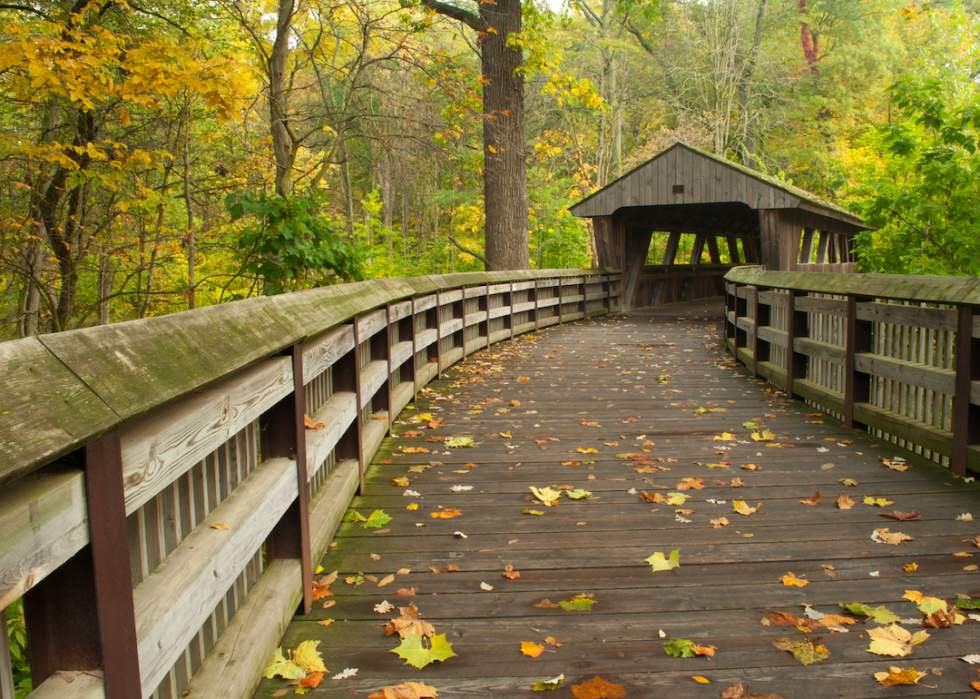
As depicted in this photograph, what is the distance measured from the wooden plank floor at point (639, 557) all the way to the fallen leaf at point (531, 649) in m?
0.03

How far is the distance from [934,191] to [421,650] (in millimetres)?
8852

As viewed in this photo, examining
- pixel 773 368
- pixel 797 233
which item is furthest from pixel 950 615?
pixel 797 233

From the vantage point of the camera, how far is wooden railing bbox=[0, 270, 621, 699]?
50.4 inches

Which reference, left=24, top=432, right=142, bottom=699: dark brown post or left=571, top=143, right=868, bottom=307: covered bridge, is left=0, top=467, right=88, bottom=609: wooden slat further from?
left=571, top=143, right=868, bottom=307: covered bridge

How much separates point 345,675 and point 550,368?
24.0 feet

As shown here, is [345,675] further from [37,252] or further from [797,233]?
[797,233]

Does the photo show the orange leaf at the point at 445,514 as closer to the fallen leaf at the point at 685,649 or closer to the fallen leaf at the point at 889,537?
the fallen leaf at the point at 685,649

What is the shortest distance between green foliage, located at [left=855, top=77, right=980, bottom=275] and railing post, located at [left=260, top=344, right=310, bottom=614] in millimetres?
8004

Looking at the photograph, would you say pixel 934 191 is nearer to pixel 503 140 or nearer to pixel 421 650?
pixel 503 140

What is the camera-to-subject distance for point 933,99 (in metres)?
Result: 8.55

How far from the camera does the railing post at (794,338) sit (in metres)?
7.54

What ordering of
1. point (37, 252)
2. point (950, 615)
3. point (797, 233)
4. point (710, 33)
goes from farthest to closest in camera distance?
1. point (710, 33)
2. point (797, 233)
3. point (37, 252)
4. point (950, 615)

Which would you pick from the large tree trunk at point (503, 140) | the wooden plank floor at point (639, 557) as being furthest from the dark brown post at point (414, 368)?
the large tree trunk at point (503, 140)

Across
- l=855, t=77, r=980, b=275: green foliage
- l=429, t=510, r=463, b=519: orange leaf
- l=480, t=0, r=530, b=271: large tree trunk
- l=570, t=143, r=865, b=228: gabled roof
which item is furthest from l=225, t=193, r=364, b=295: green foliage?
l=570, t=143, r=865, b=228: gabled roof
